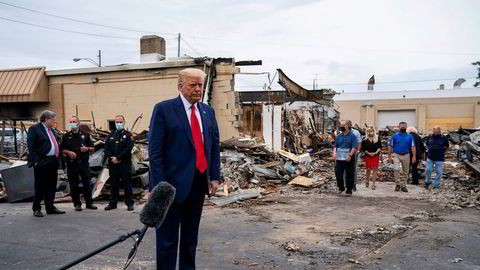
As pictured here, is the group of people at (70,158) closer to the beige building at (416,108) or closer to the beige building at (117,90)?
the beige building at (117,90)

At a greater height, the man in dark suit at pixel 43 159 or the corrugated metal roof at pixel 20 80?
the corrugated metal roof at pixel 20 80

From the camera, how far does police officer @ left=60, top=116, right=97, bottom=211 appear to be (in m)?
9.03

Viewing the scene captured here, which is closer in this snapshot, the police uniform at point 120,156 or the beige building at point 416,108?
the police uniform at point 120,156

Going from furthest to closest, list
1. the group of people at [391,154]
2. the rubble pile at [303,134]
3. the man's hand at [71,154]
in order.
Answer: the rubble pile at [303,134] < the group of people at [391,154] < the man's hand at [71,154]

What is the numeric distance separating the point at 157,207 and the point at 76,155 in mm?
6169

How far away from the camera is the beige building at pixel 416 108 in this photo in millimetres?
44656

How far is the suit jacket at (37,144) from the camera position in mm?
8312

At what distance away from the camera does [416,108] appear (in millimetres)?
46750

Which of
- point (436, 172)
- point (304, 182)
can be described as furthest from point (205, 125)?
point (436, 172)

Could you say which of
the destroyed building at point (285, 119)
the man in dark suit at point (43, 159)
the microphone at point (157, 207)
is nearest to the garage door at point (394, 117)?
the destroyed building at point (285, 119)

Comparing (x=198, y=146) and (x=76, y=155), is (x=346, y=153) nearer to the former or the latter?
(x=76, y=155)

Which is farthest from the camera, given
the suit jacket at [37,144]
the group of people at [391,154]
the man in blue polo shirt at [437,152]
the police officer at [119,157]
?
the man in blue polo shirt at [437,152]

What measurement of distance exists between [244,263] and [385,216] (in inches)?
167

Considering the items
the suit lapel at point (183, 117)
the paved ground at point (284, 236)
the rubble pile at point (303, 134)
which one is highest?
the suit lapel at point (183, 117)
